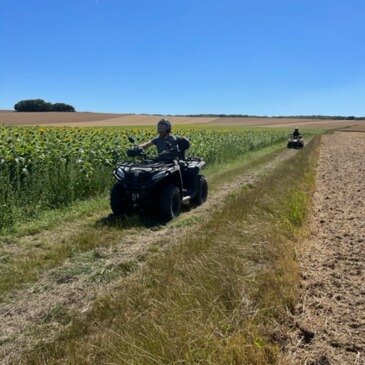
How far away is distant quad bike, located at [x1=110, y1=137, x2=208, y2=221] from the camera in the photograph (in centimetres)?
825

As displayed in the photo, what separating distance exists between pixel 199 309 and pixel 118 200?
515cm

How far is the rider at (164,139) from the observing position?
9.20 m

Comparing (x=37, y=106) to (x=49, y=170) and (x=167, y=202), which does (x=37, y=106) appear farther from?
(x=167, y=202)

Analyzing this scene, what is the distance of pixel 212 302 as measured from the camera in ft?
13.0

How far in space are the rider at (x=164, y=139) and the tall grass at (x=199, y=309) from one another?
302 centimetres

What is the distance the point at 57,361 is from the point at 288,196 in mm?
7039

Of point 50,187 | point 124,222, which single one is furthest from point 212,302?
point 50,187

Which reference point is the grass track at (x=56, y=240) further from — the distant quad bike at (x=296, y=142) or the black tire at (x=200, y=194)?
the distant quad bike at (x=296, y=142)

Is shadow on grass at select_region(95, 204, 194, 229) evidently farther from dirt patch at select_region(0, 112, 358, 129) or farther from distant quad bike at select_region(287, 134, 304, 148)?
dirt patch at select_region(0, 112, 358, 129)

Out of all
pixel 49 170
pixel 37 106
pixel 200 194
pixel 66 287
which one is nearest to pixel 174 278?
pixel 66 287

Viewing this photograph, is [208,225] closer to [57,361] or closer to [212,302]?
[212,302]

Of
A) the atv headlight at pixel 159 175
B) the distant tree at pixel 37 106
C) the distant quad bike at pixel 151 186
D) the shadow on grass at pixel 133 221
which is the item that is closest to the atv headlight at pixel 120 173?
the distant quad bike at pixel 151 186

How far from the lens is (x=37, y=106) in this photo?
66250 millimetres

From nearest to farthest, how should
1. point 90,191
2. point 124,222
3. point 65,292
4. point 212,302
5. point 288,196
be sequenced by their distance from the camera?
1. point 212,302
2. point 65,292
3. point 124,222
4. point 288,196
5. point 90,191
